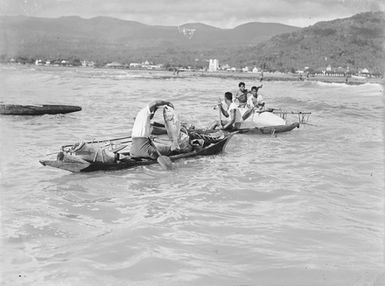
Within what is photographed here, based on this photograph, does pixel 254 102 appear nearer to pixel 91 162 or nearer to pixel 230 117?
pixel 230 117

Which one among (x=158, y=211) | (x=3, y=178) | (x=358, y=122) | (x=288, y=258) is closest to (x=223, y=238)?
(x=288, y=258)

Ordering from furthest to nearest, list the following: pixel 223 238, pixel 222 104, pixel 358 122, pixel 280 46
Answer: pixel 280 46
pixel 358 122
pixel 222 104
pixel 223 238

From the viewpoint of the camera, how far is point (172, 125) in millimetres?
12836

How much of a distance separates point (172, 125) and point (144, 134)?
3.37 ft

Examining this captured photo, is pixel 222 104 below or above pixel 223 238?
above

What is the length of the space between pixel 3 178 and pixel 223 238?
6.24m

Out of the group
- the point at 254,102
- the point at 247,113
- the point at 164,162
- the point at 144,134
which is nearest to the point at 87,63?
the point at 254,102

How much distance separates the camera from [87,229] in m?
7.90

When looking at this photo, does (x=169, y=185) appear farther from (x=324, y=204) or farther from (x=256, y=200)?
(x=324, y=204)

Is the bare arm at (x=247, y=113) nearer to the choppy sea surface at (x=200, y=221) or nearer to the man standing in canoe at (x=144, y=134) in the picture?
the choppy sea surface at (x=200, y=221)

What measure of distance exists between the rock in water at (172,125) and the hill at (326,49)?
117894mm

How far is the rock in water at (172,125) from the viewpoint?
1254cm

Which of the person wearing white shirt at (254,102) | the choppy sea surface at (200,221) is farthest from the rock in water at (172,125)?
the person wearing white shirt at (254,102)

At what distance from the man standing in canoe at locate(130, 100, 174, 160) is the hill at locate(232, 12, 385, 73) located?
118884 millimetres
